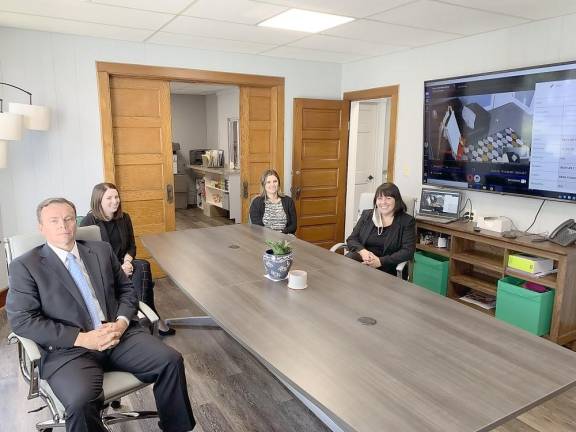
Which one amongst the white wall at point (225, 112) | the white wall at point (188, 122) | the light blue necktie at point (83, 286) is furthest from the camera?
the white wall at point (188, 122)

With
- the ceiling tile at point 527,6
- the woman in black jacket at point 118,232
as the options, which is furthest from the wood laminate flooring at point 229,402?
the ceiling tile at point 527,6

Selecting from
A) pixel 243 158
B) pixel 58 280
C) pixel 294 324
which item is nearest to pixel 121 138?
pixel 243 158

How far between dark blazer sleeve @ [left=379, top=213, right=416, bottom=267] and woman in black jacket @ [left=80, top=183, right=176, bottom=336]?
174 centimetres

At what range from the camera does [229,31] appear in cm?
365

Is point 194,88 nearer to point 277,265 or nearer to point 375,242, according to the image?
point 375,242

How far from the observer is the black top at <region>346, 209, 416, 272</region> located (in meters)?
3.12

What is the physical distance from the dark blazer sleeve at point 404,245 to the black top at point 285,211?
1073 millimetres

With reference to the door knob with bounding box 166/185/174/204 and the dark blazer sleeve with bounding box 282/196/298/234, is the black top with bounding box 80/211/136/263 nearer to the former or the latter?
the door knob with bounding box 166/185/174/204

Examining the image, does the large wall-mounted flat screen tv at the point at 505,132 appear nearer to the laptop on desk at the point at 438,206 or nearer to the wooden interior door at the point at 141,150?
the laptop on desk at the point at 438,206

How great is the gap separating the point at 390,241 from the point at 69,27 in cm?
317

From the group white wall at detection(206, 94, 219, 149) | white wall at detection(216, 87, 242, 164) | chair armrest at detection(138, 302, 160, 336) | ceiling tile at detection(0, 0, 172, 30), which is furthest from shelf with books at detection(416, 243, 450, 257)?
white wall at detection(206, 94, 219, 149)

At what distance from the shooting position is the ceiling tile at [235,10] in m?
2.88

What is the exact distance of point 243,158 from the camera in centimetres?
501

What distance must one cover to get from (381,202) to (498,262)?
1138 mm
